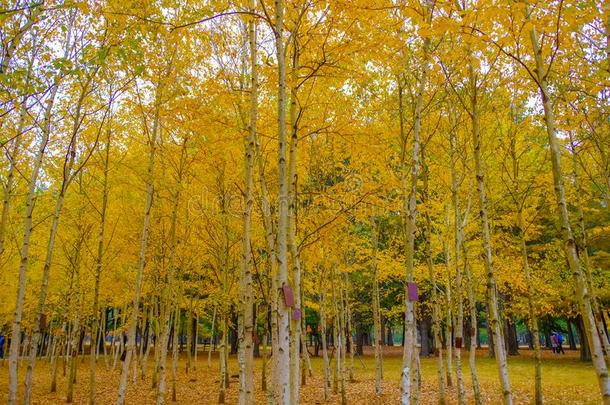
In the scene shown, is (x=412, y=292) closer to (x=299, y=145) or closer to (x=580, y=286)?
(x=580, y=286)

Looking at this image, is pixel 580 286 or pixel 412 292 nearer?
pixel 580 286

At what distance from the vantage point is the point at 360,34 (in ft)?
18.6

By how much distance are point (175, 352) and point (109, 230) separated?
474 cm

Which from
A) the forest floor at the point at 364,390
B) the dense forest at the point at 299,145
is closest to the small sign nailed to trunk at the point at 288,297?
the dense forest at the point at 299,145

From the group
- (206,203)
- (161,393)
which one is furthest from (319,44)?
(161,393)

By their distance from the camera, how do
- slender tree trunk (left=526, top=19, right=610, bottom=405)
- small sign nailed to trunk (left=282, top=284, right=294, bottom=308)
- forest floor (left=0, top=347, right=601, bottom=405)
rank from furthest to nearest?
forest floor (left=0, top=347, right=601, bottom=405) → small sign nailed to trunk (left=282, top=284, right=294, bottom=308) → slender tree trunk (left=526, top=19, right=610, bottom=405)

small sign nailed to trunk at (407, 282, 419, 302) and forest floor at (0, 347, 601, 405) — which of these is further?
forest floor at (0, 347, 601, 405)

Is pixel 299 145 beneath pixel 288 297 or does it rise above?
above

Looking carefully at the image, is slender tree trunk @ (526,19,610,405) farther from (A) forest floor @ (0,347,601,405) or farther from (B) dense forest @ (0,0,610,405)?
(A) forest floor @ (0,347,601,405)

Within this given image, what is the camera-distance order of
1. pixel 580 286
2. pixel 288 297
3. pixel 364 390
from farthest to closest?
1. pixel 364 390
2. pixel 288 297
3. pixel 580 286

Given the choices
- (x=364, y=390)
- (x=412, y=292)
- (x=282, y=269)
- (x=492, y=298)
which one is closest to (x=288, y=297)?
(x=282, y=269)

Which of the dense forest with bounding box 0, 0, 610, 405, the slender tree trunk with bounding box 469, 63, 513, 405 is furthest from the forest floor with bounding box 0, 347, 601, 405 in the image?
the slender tree trunk with bounding box 469, 63, 513, 405

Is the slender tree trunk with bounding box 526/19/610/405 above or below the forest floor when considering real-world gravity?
above

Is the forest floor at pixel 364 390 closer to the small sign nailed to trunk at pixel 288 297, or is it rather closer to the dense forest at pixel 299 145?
the dense forest at pixel 299 145
